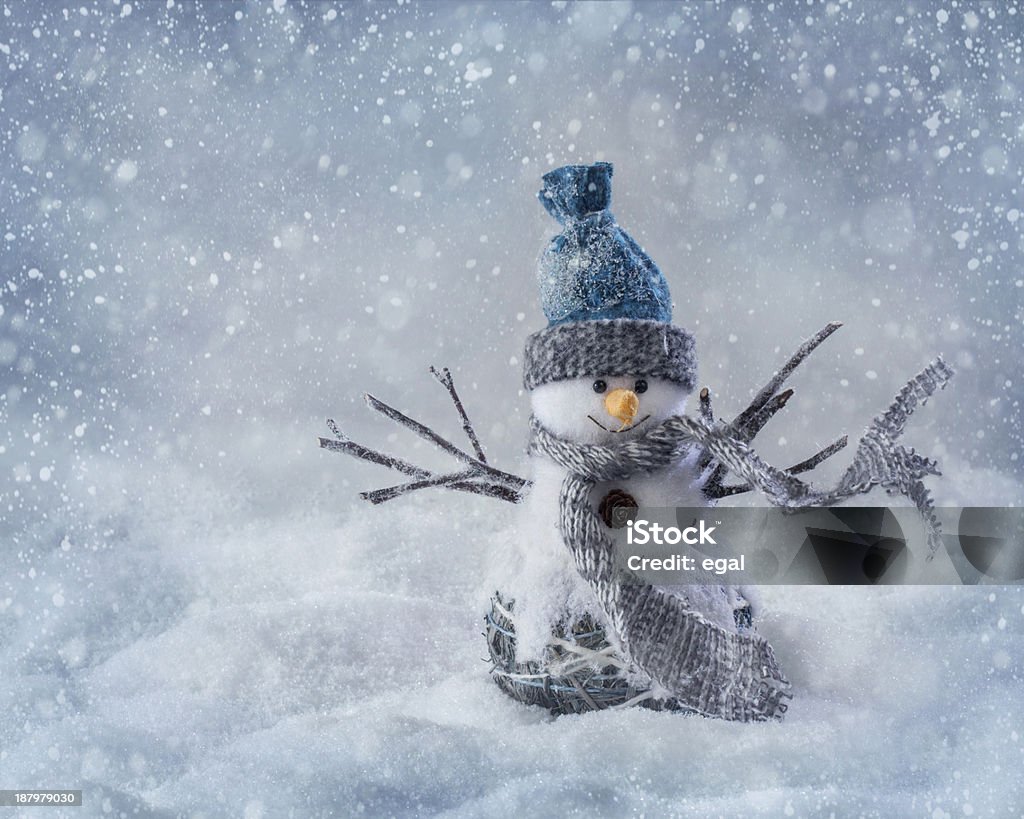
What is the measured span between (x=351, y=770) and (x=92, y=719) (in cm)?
38

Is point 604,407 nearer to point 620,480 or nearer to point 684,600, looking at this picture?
point 620,480

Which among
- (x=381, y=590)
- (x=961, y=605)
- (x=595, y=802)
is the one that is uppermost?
(x=381, y=590)

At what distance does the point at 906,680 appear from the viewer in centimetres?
108

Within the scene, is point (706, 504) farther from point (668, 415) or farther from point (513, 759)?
point (513, 759)

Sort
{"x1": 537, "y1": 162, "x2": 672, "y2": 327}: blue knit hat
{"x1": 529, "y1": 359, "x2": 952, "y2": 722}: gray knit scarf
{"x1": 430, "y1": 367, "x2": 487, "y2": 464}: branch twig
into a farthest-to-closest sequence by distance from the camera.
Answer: {"x1": 430, "y1": 367, "x2": 487, "y2": 464}: branch twig
{"x1": 537, "y1": 162, "x2": 672, "y2": 327}: blue knit hat
{"x1": 529, "y1": 359, "x2": 952, "y2": 722}: gray knit scarf

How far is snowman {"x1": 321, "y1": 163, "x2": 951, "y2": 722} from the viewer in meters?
0.93

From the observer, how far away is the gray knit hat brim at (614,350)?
39.7 inches

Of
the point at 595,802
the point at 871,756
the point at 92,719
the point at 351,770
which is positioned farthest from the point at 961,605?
the point at 92,719

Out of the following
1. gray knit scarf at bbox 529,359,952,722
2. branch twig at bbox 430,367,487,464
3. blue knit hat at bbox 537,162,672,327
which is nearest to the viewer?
gray knit scarf at bbox 529,359,952,722

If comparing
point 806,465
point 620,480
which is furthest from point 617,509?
point 806,465

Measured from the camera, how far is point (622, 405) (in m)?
0.99

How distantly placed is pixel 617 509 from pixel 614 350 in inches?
6.5
